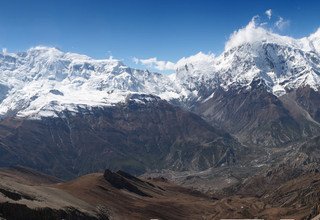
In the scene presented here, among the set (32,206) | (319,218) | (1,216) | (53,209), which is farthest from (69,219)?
(319,218)

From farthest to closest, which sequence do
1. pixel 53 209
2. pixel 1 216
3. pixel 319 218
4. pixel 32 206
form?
pixel 319 218 < pixel 53 209 < pixel 32 206 < pixel 1 216

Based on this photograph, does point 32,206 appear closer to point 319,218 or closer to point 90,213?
point 90,213

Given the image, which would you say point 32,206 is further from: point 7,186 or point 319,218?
point 319,218

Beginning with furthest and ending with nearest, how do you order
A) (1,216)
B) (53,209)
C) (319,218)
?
1. (319,218)
2. (53,209)
3. (1,216)

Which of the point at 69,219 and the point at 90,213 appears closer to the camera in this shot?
the point at 69,219

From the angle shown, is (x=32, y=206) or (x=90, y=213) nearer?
(x=32, y=206)

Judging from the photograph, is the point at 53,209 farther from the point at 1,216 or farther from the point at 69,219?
the point at 1,216

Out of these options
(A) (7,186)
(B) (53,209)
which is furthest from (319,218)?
(A) (7,186)

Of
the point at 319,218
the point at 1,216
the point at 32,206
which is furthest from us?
the point at 319,218

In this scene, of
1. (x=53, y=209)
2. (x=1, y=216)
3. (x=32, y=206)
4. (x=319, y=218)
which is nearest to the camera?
(x=1, y=216)
